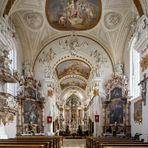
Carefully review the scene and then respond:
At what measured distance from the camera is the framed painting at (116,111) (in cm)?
2352

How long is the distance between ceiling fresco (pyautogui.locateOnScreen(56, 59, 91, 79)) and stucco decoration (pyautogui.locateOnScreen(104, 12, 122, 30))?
7.32 m

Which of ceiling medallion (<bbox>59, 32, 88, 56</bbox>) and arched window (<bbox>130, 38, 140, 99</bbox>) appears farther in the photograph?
ceiling medallion (<bbox>59, 32, 88, 56</bbox>)

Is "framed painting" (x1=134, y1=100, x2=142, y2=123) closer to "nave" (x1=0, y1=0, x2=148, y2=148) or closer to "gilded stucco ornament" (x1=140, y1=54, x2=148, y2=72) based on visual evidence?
"nave" (x1=0, y1=0, x2=148, y2=148)

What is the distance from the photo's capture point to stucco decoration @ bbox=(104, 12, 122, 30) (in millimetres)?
22172

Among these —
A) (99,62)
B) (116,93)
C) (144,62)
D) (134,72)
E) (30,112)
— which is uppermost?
(99,62)

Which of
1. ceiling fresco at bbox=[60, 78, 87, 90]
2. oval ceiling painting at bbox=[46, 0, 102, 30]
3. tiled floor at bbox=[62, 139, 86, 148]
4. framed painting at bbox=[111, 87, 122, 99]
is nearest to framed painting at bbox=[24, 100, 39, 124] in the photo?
tiled floor at bbox=[62, 139, 86, 148]

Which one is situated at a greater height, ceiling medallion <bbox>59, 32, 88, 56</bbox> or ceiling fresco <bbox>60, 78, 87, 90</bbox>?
ceiling medallion <bbox>59, 32, 88, 56</bbox>

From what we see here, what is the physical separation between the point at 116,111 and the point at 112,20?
6679 millimetres

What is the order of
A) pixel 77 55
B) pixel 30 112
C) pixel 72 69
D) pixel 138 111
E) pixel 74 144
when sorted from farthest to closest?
pixel 72 69 → pixel 77 55 → pixel 74 144 → pixel 30 112 → pixel 138 111

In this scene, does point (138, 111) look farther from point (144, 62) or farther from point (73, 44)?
point (73, 44)

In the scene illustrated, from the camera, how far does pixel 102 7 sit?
21312 mm

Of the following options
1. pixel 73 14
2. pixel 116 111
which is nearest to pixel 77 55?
pixel 73 14

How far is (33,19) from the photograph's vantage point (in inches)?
892

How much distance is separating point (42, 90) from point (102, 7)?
840 centimetres
